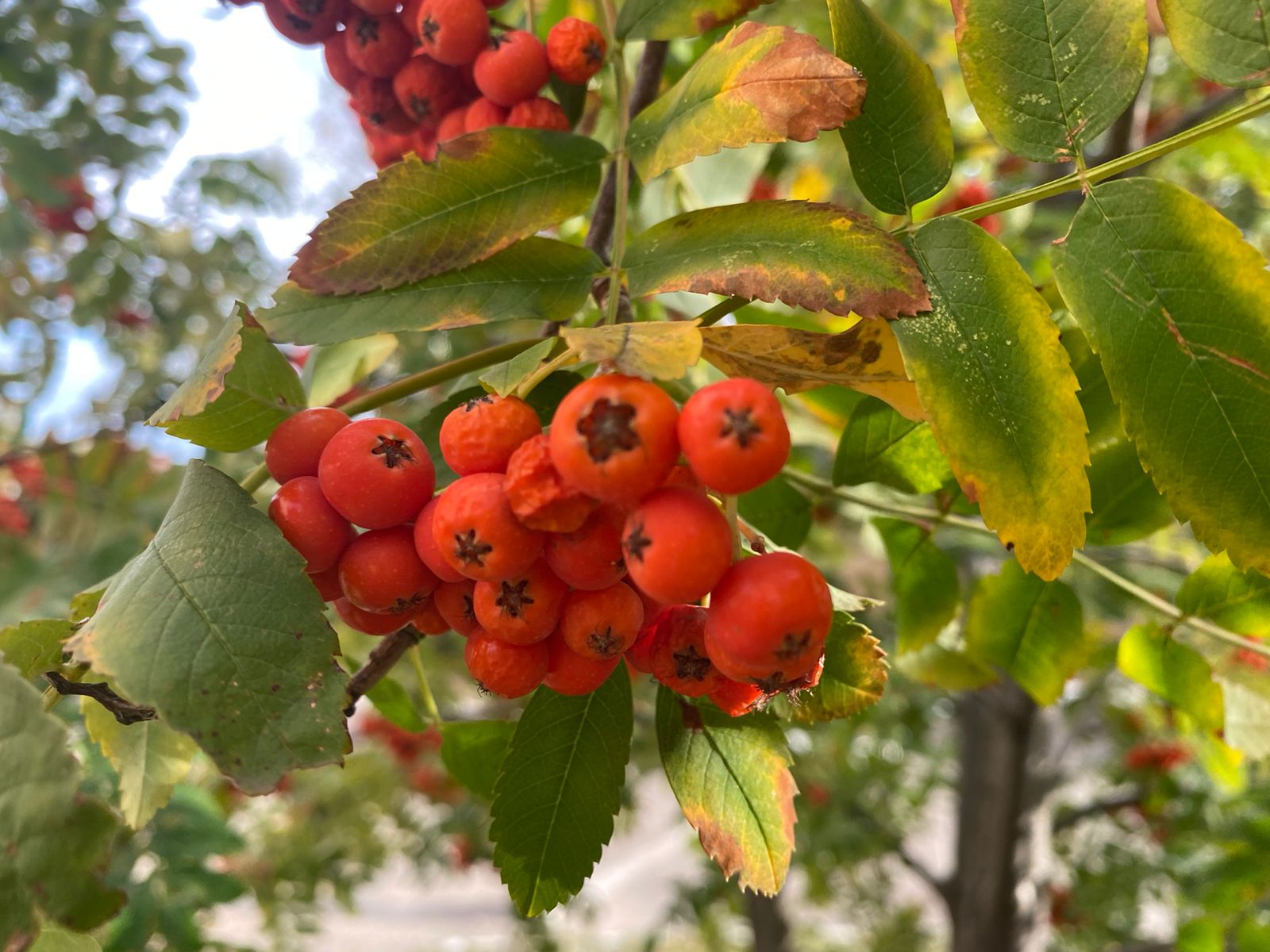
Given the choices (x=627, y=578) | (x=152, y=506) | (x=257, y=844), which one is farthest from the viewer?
(x=257, y=844)

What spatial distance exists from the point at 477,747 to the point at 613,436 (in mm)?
684

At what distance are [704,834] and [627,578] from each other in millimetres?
249

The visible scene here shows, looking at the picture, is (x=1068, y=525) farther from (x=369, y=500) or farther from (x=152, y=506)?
(x=152, y=506)

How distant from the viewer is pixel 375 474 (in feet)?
2.16

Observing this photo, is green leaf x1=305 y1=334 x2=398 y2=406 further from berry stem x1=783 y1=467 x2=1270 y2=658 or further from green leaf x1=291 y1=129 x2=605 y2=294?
berry stem x1=783 y1=467 x2=1270 y2=658

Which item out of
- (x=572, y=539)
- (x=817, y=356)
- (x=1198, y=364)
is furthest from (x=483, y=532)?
(x=1198, y=364)

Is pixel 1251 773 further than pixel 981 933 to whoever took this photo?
No

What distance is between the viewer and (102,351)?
132 inches

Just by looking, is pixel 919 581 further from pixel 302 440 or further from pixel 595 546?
pixel 302 440

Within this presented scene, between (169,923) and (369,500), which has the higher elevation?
(369,500)

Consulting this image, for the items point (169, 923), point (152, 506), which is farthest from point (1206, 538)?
point (152, 506)

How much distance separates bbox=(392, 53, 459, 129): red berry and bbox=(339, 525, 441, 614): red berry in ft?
1.96

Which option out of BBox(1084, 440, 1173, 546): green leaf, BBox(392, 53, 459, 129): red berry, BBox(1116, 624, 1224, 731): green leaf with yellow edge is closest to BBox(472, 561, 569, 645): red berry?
BBox(1084, 440, 1173, 546): green leaf

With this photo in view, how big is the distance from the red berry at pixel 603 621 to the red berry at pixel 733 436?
15 cm
